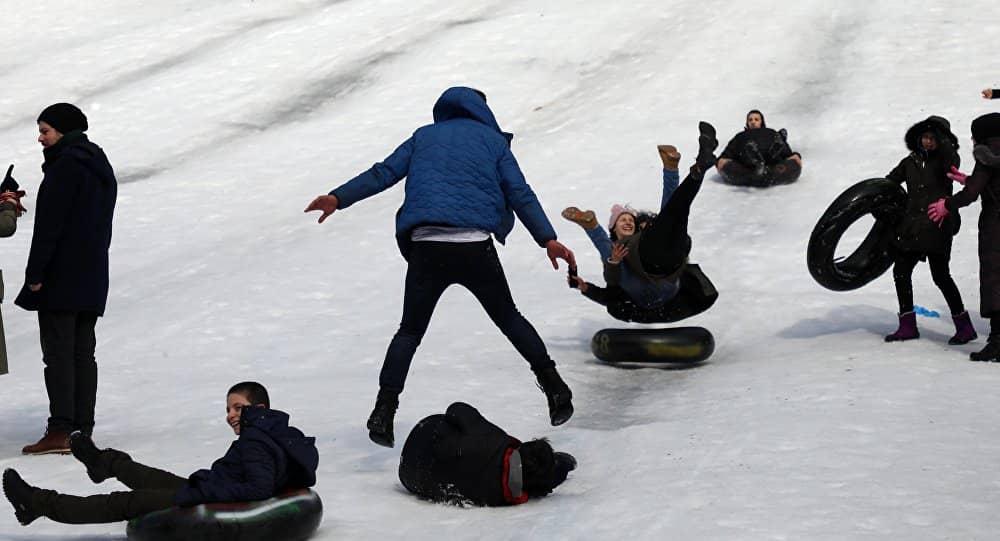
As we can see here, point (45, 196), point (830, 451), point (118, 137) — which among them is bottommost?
point (118, 137)

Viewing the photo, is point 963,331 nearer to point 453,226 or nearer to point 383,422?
point 453,226

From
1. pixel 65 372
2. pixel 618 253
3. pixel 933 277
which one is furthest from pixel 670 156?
pixel 65 372

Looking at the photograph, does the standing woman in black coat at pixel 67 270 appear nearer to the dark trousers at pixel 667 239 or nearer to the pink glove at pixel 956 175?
the dark trousers at pixel 667 239

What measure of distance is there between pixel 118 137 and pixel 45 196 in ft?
36.2

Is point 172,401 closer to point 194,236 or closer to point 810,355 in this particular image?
point 810,355

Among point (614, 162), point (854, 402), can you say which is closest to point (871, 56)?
point (614, 162)

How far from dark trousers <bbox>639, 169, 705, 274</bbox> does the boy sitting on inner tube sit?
407 cm

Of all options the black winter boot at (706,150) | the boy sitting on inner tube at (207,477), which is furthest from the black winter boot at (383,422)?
the black winter boot at (706,150)

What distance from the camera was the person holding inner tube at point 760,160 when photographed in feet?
49.5

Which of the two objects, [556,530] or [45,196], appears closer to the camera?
[556,530]

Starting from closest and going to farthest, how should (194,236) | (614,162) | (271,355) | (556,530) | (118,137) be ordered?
(556,530)
(271,355)
(194,236)
(614,162)
(118,137)

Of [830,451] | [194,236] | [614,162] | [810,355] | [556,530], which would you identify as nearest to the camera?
[556,530]

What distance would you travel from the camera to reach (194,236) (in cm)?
1423

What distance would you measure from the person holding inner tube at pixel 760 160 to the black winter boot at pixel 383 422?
8793mm
